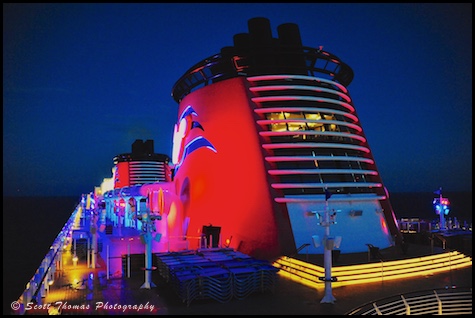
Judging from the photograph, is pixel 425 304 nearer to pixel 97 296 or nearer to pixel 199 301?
pixel 199 301

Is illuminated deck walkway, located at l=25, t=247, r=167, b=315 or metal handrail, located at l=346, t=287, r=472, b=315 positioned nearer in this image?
metal handrail, located at l=346, t=287, r=472, b=315

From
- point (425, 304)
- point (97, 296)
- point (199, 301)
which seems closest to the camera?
point (425, 304)

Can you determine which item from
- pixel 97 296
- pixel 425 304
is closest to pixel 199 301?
pixel 97 296

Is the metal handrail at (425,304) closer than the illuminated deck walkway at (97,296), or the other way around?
the metal handrail at (425,304)

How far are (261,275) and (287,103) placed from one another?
12850 millimetres

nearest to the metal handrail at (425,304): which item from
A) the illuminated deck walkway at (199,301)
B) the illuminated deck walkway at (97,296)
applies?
the illuminated deck walkway at (199,301)

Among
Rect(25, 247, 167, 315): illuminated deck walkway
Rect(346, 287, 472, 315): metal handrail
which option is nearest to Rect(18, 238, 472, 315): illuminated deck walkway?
Rect(25, 247, 167, 315): illuminated deck walkway

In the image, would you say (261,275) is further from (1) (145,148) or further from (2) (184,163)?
(1) (145,148)

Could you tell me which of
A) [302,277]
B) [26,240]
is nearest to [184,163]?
[302,277]

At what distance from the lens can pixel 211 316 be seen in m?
12.7

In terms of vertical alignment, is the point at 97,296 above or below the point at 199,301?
above

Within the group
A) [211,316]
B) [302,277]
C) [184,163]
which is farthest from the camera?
[184,163]

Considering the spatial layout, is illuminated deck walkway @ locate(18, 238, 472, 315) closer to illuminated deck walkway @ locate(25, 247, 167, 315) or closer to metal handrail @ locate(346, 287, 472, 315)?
illuminated deck walkway @ locate(25, 247, 167, 315)

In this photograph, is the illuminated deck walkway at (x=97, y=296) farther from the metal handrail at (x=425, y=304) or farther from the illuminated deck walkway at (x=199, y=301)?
the metal handrail at (x=425, y=304)
